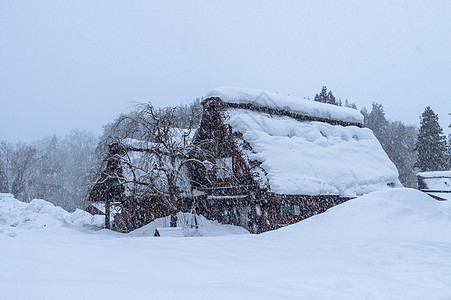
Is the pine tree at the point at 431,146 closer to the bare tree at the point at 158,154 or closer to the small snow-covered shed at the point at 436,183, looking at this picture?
the small snow-covered shed at the point at 436,183

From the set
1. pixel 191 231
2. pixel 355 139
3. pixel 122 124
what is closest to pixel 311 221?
pixel 191 231

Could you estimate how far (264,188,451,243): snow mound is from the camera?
387 inches

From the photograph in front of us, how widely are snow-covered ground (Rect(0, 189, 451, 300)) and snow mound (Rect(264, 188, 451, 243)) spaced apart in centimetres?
5

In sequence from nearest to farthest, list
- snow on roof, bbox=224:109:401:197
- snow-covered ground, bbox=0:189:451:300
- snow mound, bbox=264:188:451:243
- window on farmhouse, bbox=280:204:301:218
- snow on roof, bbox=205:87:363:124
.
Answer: snow-covered ground, bbox=0:189:451:300 → snow mound, bbox=264:188:451:243 → snow on roof, bbox=224:109:401:197 → window on farmhouse, bbox=280:204:301:218 → snow on roof, bbox=205:87:363:124

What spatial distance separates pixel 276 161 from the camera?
17.9 metres

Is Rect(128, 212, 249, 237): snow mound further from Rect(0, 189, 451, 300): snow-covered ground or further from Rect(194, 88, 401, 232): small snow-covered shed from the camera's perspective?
Rect(0, 189, 451, 300): snow-covered ground

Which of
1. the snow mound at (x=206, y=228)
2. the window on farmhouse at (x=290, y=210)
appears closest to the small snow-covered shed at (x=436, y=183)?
the window on farmhouse at (x=290, y=210)

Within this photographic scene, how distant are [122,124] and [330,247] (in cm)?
1330

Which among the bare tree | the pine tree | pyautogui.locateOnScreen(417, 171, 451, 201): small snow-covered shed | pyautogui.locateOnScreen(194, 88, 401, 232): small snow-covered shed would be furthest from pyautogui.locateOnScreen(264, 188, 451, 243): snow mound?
the pine tree

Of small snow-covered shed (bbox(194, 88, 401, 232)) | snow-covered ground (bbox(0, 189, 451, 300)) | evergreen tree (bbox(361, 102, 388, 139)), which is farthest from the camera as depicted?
evergreen tree (bbox(361, 102, 388, 139))

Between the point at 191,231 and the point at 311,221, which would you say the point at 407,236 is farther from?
the point at 191,231

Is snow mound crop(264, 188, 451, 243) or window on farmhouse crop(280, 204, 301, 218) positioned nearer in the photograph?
snow mound crop(264, 188, 451, 243)

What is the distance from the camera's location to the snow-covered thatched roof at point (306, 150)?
1777cm

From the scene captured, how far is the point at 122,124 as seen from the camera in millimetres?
18750
